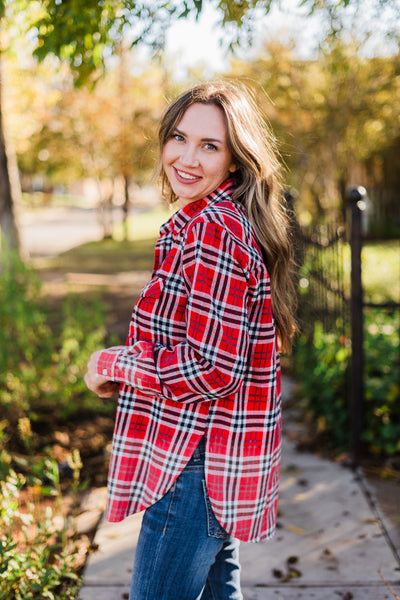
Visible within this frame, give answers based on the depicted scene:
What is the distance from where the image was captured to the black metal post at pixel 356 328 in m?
3.45

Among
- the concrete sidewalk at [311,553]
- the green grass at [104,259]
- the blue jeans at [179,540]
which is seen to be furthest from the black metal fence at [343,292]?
the green grass at [104,259]

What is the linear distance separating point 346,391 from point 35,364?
7.19 feet

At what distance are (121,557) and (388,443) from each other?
1.80 m

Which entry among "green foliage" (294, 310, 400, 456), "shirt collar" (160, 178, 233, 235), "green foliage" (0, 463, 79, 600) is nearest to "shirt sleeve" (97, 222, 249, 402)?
"shirt collar" (160, 178, 233, 235)

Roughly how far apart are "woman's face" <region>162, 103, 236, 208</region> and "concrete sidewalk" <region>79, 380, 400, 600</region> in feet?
5.38

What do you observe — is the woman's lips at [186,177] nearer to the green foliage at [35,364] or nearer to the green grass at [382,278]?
the green foliage at [35,364]

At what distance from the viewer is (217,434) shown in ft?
5.16

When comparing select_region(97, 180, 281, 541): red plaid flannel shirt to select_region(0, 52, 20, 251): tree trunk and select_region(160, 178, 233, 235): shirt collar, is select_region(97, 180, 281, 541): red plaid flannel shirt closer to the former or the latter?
select_region(160, 178, 233, 235): shirt collar

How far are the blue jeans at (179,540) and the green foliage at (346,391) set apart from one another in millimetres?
2349

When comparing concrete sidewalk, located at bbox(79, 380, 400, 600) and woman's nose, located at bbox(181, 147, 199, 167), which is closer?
woman's nose, located at bbox(181, 147, 199, 167)

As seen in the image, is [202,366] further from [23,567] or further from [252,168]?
[23,567]

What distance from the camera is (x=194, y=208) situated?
165 centimetres

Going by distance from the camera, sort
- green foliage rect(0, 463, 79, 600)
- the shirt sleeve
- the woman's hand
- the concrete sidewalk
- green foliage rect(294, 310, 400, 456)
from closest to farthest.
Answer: the shirt sleeve, the woman's hand, green foliage rect(0, 463, 79, 600), the concrete sidewalk, green foliage rect(294, 310, 400, 456)

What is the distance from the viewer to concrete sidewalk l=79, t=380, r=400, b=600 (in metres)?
2.53
